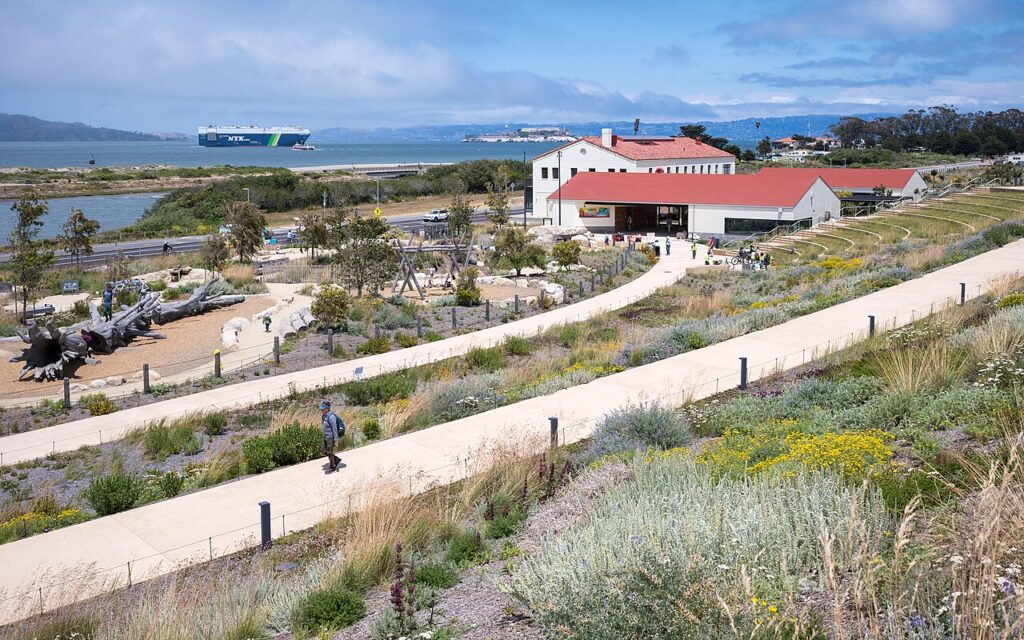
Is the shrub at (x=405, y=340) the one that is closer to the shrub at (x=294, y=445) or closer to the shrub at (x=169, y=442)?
the shrub at (x=169, y=442)

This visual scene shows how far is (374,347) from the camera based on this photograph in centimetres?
2386

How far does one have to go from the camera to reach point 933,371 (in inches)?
539

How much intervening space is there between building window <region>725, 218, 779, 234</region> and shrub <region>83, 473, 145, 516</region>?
4559 cm

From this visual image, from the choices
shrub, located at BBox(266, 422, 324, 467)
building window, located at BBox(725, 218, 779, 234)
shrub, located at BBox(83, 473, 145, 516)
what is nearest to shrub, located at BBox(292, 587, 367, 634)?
shrub, located at BBox(83, 473, 145, 516)

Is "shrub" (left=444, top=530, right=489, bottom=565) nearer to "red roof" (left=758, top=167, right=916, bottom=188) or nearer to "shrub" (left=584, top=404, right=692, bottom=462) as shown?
"shrub" (left=584, top=404, right=692, bottom=462)

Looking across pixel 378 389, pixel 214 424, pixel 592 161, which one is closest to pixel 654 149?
pixel 592 161

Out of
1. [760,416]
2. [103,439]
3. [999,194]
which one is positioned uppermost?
[999,194]

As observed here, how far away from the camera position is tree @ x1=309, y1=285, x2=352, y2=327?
26.3 meters

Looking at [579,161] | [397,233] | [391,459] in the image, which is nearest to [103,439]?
[391,459]

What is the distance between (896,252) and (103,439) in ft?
93.3

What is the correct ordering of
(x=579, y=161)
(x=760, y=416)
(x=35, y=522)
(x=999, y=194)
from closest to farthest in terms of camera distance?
(x=35, y=522)
(x=760, y=416)
(x=999, y=194)
(x=579, y=161)

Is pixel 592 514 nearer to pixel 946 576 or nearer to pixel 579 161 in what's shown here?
pixel 946 576

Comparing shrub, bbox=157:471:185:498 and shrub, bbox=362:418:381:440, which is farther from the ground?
shrub, bbox=362:418:381:440

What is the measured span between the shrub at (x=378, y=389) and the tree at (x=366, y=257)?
13.4 m
